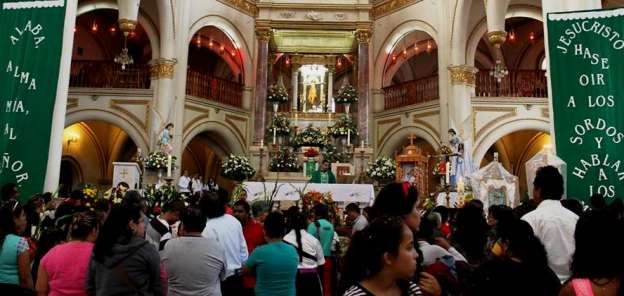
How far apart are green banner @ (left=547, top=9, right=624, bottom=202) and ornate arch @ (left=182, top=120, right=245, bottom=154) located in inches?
457

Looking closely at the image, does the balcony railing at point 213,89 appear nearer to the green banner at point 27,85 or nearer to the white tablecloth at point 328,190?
the white tablecloth at point 328,190

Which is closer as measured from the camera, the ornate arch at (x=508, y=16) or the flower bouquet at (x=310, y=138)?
the ornate arch at (x=508, y=16)

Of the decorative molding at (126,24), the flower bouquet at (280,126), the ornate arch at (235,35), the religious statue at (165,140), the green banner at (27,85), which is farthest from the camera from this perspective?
the flower bouquet at (280,126)

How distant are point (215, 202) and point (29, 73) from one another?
16.1 feet

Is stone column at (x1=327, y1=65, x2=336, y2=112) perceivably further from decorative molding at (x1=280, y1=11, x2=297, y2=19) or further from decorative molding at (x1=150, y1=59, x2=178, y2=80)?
decorative molding at (x1=150, y1=59, x2=178, y2=80)

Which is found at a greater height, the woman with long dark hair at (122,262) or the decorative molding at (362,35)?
the decorative molding at (362,35)

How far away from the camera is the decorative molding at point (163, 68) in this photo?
15.2 metres

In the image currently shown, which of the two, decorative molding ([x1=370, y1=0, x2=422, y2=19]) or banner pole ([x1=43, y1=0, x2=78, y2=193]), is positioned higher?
decorative molding ([x1=370, y1=0, x2=422, y2=19])

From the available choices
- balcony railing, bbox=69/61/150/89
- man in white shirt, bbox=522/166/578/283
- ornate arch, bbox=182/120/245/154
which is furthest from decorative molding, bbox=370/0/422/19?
man in white shirt, bbox=522/166/578/283

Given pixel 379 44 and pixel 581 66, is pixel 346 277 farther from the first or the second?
pixel 379 44

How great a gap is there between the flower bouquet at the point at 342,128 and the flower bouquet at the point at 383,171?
7.88 feet

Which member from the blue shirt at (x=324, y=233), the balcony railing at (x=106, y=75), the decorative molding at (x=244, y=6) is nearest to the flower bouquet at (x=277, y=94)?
the decorative molding at (x=244, y=6)

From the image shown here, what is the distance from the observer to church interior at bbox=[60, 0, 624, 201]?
1536cm

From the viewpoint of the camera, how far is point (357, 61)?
18.1 metres
